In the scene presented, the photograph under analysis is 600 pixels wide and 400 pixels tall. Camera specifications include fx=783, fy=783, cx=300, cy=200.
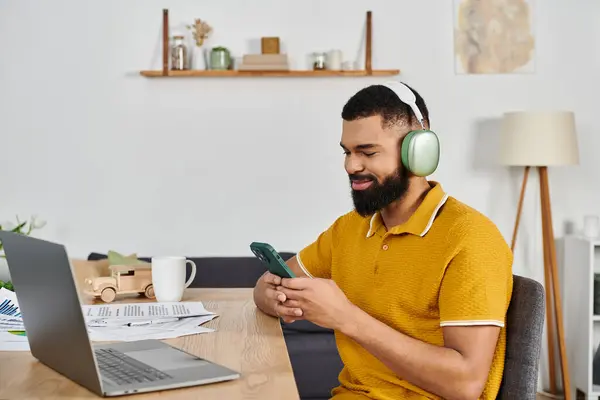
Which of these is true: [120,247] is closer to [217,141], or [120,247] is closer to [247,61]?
[217,141]

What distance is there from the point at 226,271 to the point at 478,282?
7.31ft

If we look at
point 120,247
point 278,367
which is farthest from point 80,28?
point 278,367

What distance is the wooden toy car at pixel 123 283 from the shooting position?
1.96m

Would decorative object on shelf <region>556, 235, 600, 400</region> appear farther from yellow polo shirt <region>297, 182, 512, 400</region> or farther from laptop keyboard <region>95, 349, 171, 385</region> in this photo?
laptop keyboard <region>95, 349, 171, 385</region>

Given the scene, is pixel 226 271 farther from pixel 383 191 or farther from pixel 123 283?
pixel 383 191

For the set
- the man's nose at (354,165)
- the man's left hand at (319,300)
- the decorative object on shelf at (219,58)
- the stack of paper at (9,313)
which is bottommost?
the stack of paper at (9,313)

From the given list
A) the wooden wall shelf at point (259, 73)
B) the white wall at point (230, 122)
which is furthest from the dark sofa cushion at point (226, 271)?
the wooden wall shelf at point (259, 73)

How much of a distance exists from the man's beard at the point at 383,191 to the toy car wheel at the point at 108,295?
2.28 ft

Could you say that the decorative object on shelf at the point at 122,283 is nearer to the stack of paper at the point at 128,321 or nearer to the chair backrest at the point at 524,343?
the stack of paper at the point at 128,321

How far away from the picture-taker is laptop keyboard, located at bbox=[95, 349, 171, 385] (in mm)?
1159

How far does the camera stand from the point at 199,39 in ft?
12.0

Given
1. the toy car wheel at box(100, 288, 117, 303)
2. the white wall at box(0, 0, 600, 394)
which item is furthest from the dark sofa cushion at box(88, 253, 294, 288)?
the toy car wheel at box(100, 288, 117, 303)

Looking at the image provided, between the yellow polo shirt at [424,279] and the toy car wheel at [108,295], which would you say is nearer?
the yellow polo shirt at [424,279]

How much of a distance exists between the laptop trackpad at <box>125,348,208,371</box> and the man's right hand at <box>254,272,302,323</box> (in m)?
0.22
